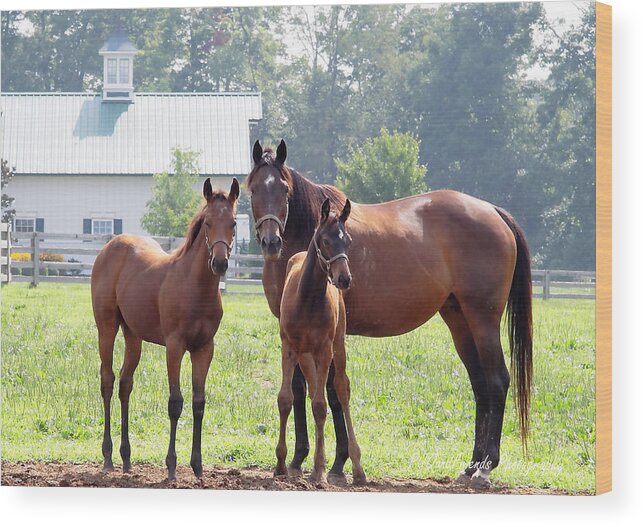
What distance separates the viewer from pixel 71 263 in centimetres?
768

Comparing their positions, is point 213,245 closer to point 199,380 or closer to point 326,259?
point 326,259

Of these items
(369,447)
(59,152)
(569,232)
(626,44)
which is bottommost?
(369,447)

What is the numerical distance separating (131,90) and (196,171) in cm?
72

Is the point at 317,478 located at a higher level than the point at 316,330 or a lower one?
lower

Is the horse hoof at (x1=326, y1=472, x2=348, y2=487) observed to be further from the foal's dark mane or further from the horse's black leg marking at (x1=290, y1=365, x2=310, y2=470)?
the foal's dark mane

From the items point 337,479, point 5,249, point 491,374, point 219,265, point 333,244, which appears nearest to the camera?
point 333,244

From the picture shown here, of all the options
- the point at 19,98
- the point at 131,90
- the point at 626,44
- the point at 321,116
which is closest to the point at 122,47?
the point at 131,90

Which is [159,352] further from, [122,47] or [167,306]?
[122,47]

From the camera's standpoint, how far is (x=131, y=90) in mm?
7719

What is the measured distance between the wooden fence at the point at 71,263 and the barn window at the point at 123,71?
1038mm

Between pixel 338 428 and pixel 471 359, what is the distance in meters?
1.01

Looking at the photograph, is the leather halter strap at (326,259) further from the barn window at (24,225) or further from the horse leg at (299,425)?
the barn window at (24,225)

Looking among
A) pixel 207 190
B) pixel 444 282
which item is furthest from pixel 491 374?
pixel 207 190

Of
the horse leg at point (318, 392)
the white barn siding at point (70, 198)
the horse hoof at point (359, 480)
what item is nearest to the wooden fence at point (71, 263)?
the white barn siding at point (70, 198)
